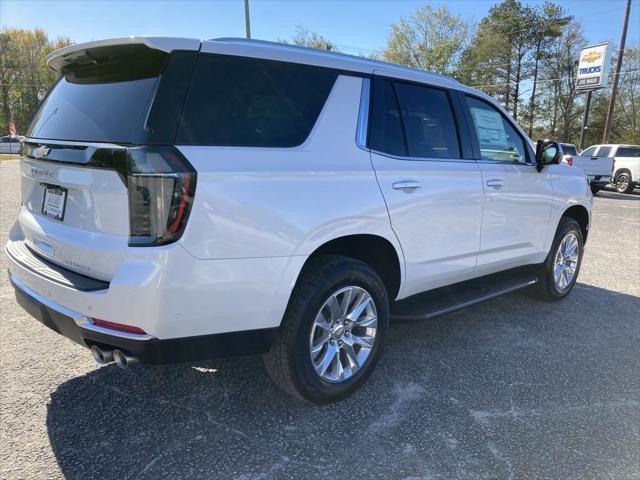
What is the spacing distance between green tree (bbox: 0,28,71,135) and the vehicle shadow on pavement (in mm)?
59042

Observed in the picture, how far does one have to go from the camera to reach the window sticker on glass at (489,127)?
154 inches

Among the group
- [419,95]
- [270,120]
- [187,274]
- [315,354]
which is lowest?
[315,354]

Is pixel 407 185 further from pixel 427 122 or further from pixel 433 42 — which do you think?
pixel 433 42

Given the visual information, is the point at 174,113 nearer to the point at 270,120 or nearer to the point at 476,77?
the point at 270,120

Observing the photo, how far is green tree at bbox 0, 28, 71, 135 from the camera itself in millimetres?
53281

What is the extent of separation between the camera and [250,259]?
2.32 m

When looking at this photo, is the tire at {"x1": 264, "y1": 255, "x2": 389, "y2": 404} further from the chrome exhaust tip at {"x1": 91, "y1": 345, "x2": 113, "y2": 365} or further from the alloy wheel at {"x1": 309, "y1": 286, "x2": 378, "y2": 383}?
the chrome exhaust tip at {"x1": 91, "y1": 345, "x2": 113, "y2": 365}

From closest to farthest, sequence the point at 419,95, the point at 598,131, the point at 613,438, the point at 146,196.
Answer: the point at 146,196 < the point at 613,438 < the point at 419,95 < the point at 598,131

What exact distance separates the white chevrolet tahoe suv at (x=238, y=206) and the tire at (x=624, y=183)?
58.1 feet

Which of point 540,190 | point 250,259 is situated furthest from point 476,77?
point 250,259

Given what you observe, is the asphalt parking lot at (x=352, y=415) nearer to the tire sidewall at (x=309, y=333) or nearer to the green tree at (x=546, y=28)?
the tire sidewall at (x=309, y=333)

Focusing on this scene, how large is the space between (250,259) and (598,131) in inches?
1899

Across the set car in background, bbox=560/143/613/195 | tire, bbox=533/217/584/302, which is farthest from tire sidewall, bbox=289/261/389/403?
car in background, bbox=560/143/613/195

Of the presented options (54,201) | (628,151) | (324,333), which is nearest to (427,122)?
(324,333)
